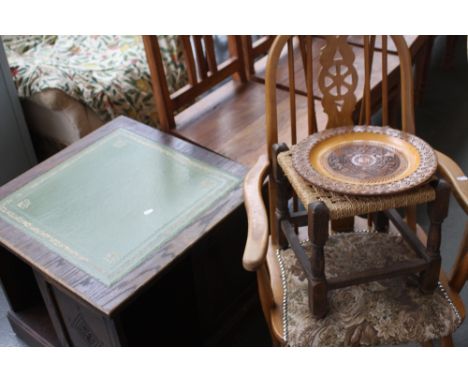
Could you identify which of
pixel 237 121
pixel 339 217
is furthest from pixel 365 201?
pixel 237 121

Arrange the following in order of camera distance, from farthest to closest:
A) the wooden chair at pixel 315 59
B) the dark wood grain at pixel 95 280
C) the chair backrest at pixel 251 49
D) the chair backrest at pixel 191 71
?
the chair backrest at pixel 251 49 → the wooden chair at pixel 315 59 → the chair backrest at pixel 191 71 → the dark wood grain at pixel 95 280

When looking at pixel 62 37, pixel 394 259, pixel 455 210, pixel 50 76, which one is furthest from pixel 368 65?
pixel 62 37

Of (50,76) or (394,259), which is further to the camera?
(50,76)

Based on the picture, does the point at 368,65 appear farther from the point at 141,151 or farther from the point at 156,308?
the point at 156,308

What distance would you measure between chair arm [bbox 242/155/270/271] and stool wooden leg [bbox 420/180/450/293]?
37 centimetres

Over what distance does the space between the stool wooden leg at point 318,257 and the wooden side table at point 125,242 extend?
15.8 inches

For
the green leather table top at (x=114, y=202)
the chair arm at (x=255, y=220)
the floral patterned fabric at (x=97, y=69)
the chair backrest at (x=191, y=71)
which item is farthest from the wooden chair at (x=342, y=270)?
the floral patterned fabric at (x=97, y=69)

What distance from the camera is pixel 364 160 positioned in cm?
146

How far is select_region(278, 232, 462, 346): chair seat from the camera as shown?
1415 mm

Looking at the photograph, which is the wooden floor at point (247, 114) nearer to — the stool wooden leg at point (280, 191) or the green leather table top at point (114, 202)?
the green leather table top at point (114, 202)

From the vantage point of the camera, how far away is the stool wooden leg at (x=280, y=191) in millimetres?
1531

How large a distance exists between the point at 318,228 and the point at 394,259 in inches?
14.4

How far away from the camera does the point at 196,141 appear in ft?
7.22

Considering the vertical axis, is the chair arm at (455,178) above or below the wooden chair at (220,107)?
above
